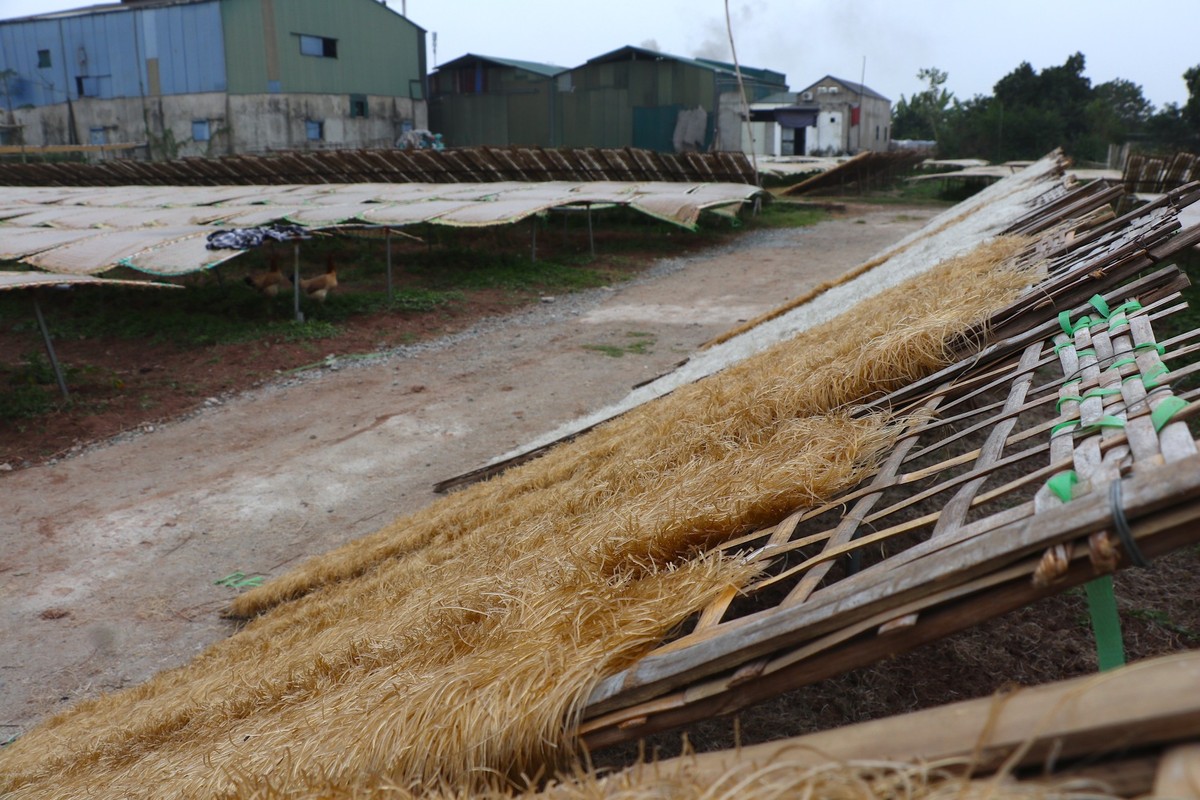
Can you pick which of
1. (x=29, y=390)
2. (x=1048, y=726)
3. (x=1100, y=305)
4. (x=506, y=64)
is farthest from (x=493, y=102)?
(x=1048, y=726)

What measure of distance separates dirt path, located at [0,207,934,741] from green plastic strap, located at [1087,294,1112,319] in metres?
5.60

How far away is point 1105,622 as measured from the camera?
199 cm

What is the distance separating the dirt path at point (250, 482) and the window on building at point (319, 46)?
24.0m

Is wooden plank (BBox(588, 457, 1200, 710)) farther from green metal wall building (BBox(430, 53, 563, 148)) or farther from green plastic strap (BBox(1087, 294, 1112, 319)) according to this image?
green metal wall building (BBox(430, 53, 563, 148))

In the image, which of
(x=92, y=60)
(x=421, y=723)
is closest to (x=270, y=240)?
(x=421, y=723)

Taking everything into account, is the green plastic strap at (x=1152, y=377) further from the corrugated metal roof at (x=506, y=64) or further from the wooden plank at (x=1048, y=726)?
the corrugated metal roof at (x=506, y=64)

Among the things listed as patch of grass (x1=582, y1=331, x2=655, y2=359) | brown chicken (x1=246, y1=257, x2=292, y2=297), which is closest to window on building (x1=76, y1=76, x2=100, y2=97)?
brown chicken (x1=246, y1=257, x2=292, y2=297)

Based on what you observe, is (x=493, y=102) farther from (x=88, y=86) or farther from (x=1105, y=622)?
(x=1105, y=622)

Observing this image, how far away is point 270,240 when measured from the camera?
14.0 metres

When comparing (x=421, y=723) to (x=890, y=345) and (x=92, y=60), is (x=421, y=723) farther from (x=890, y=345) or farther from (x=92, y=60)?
(x=92, y=60)

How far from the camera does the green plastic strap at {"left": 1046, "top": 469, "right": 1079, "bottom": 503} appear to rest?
75.5 inches

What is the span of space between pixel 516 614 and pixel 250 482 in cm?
650

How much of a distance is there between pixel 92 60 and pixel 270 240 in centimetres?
2625

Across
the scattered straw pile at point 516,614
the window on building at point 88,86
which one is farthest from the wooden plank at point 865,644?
the window on building at point 88,86
